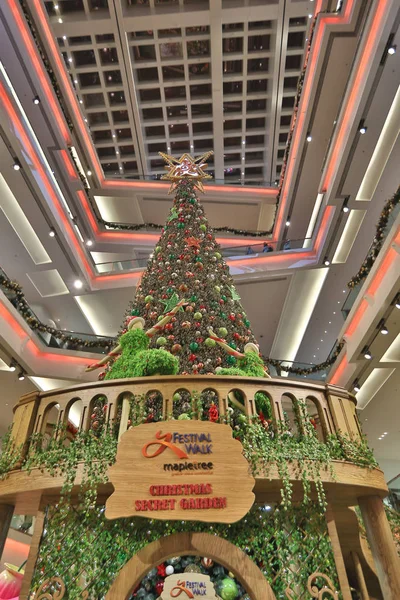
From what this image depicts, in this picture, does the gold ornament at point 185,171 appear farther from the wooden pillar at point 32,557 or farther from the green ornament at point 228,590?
the green ornament at point 228,590

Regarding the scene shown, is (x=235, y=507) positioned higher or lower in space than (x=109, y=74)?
lower

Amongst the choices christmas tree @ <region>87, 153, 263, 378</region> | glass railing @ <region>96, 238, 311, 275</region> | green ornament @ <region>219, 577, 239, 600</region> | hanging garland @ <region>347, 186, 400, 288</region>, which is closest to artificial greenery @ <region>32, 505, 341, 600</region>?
green ornament @ <region>219, 577, 239, 600</region>

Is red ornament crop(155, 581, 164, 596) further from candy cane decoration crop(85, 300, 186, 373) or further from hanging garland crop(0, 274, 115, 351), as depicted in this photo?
hanging garland crop(0, 274, 115, 351)

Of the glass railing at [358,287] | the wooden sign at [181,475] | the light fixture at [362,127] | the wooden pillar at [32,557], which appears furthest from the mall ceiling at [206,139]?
the wooden sign at [181,475]

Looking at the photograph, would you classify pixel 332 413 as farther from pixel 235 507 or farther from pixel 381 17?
pixel 381 17

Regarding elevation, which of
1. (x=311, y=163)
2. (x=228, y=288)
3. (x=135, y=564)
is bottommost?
(x=135, y=564)

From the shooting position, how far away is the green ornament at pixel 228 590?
3.00 meters

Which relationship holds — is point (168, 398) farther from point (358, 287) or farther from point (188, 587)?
point (358, 287)

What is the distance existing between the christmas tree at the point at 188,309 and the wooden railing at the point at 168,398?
34 centimetres

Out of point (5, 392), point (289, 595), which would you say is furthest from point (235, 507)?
point (5, 392)

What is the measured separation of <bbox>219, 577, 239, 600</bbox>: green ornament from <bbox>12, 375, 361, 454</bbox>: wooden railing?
1275 millimetres

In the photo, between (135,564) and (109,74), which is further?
(109,74)

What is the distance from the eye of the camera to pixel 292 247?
468 inches

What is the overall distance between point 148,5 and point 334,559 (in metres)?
15.4
